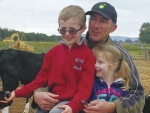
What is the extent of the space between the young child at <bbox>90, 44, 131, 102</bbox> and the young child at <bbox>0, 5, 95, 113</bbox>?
0.36 ft

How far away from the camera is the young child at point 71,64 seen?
91.3 inches

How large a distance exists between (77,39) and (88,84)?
1.14ft

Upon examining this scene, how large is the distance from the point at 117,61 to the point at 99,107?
40cm

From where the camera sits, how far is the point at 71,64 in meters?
2.37

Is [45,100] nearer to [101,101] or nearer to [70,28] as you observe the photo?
[101,101]

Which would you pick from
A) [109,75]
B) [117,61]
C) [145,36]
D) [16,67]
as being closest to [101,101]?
[109,75]

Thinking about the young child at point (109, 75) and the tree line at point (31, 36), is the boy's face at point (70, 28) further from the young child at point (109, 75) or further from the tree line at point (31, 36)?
the tree line at point (31, 36)

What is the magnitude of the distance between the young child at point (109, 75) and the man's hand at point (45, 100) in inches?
11.2

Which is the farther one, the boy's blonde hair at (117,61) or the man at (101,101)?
the boy's blonde hair at (117,61)

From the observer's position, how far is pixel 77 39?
2.43 m

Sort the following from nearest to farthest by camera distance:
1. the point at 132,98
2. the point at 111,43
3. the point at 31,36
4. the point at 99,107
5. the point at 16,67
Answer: the point at 99,107, the point at 132,98, the point at 111,43, the point at 16,67, the point at 31,36

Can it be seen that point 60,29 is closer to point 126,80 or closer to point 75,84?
point 75,84

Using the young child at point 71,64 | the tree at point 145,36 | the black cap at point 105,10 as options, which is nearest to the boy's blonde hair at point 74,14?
the young child at point 71,64

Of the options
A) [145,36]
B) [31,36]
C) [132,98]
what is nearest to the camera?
[132,98]
